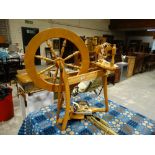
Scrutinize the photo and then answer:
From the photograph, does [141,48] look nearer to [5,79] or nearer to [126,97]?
[126,97]

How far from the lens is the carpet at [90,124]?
1259 millimetres

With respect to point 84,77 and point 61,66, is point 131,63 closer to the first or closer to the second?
point 84,77

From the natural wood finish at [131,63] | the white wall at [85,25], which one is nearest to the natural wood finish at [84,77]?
the natural wood finish at [131,63]

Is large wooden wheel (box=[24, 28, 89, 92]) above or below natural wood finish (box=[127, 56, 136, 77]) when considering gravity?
above

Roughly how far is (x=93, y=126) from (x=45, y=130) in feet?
1.54

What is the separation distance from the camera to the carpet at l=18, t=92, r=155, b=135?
4.13ft

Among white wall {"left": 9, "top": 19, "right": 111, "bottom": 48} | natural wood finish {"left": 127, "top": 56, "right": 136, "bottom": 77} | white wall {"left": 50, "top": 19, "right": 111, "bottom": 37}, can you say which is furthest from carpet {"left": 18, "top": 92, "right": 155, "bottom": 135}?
white wall {"left": 50, "top": 19, "right": 111, "bottom": 37}

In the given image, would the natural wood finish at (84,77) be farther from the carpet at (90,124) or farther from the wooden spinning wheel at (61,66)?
the carpet at (90,124)

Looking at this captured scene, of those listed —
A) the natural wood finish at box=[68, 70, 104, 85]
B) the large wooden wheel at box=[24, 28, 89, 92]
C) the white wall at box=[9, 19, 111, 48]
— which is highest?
the white wall at box=[9, 19, 111, 48]

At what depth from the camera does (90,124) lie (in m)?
1.36

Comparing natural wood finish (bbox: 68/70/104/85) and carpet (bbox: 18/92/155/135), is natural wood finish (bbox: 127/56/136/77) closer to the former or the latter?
carpet (bbox: 18/92/155/135)

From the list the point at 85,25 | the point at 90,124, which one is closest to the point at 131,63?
the point at 85,25

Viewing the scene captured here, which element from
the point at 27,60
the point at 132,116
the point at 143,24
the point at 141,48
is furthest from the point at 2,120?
the point at 141,48

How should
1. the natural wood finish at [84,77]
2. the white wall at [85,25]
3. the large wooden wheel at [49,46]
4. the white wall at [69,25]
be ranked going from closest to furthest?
the large wooden wheel at [49,46] → the natural wood finish at [84,77] → the white wall at [69,25] → the white wall at [85,25]
